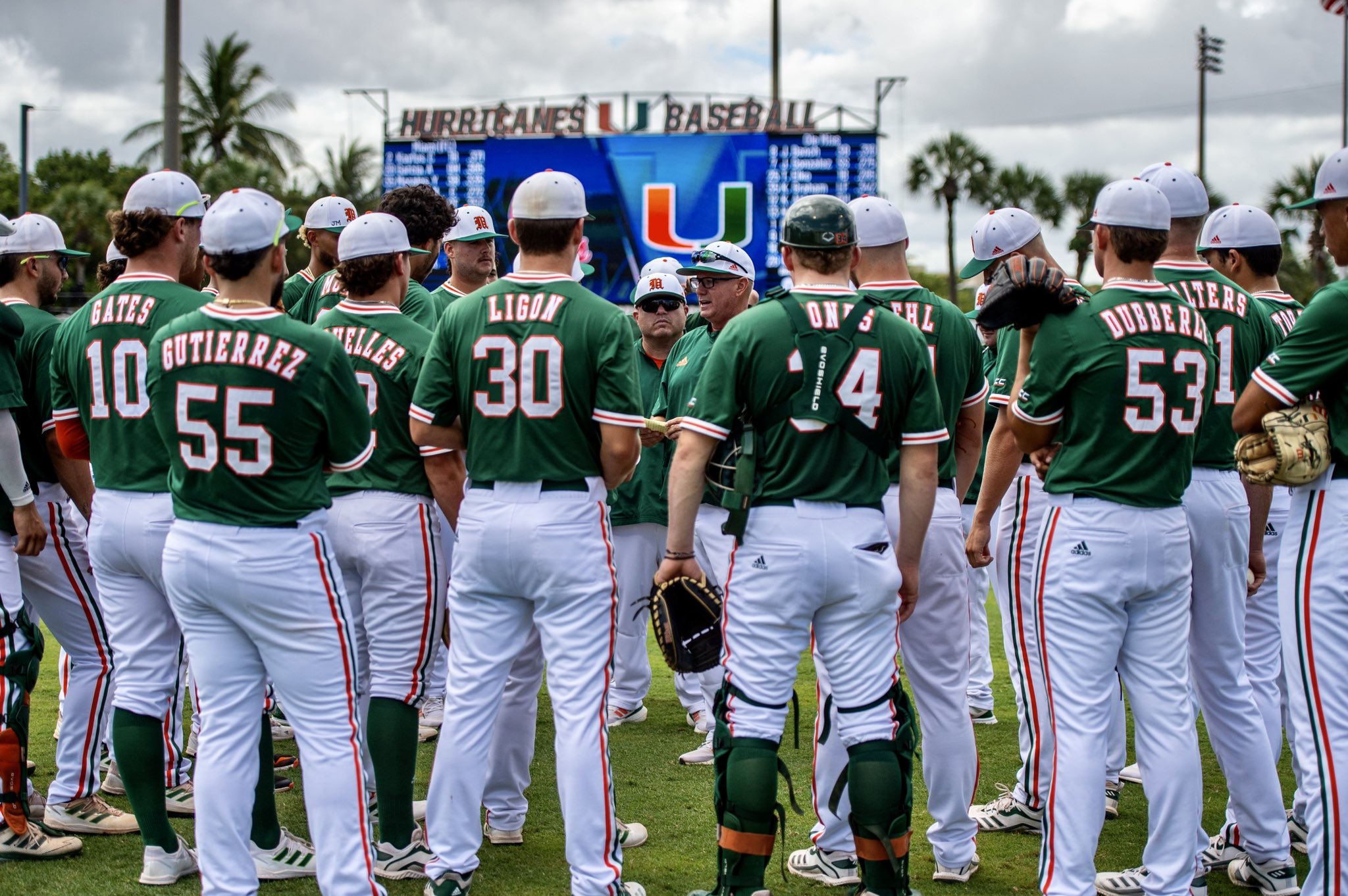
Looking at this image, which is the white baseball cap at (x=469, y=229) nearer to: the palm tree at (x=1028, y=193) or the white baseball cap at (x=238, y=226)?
the white baseball cap at (x=238, y=226)

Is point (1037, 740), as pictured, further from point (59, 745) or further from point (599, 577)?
point (59, 745)

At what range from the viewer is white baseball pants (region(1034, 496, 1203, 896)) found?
385 centimetres

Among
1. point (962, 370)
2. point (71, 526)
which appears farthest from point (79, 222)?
point (962, 370)

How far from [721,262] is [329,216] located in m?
2.17

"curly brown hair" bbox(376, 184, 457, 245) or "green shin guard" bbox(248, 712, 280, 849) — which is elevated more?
"curly brown hair" bbox(376, 184, 457, 245)

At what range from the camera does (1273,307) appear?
16.8ft

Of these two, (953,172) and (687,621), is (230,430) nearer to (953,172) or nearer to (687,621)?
(687,621)

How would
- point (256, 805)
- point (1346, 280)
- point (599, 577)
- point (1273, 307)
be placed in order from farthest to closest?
point (1273, 307) < point (256, 805) < point (599, 577) < point (1346, 280)

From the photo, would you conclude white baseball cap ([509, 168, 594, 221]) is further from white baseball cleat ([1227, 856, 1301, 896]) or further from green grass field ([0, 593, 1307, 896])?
white baseball cleat ([1227, 856, 1301, 896])

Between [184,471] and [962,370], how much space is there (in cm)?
270

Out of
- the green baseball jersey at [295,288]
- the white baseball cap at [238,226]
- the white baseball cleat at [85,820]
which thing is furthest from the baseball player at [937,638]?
the green baseball jersey at [295,288]

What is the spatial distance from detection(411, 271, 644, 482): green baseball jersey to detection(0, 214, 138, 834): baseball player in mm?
1910

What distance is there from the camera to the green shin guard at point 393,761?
445 cm

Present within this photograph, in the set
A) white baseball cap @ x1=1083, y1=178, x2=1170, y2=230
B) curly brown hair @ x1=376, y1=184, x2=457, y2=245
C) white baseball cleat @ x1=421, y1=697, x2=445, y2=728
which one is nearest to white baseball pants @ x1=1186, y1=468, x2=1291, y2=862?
white baseball cap @ x1=1083, y1=178, x2=1170, y2=230
